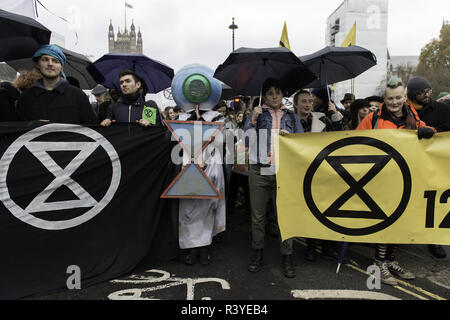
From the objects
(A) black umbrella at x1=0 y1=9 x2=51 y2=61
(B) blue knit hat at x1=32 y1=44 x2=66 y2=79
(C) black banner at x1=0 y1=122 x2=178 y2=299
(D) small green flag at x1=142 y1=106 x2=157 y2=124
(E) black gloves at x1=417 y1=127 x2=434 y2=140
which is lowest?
(C) black banner at x1=0 y1=122 x2=178 y2=299

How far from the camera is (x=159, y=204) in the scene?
11.2 feet

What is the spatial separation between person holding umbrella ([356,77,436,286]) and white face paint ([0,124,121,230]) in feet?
8.69

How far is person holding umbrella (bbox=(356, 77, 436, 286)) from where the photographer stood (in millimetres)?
3006

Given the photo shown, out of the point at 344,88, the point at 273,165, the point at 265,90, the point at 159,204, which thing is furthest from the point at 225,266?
the point at 344,88

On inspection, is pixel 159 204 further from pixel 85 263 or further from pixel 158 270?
pixel 85 263

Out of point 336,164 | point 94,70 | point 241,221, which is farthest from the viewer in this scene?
point 241,221

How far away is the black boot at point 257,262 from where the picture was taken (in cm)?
327

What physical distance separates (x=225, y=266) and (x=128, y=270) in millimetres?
1003

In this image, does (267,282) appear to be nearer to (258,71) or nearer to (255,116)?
(255,116)

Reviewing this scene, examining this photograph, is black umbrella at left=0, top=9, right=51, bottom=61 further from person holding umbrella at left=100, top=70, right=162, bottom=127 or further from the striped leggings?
the striped leggings

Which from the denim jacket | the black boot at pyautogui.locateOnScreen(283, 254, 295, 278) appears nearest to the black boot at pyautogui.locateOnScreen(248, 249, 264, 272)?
the black boot at pyautogui.locateOnScreen(283, 254, 295, 278)

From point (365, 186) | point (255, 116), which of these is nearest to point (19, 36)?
point (255, 116)
